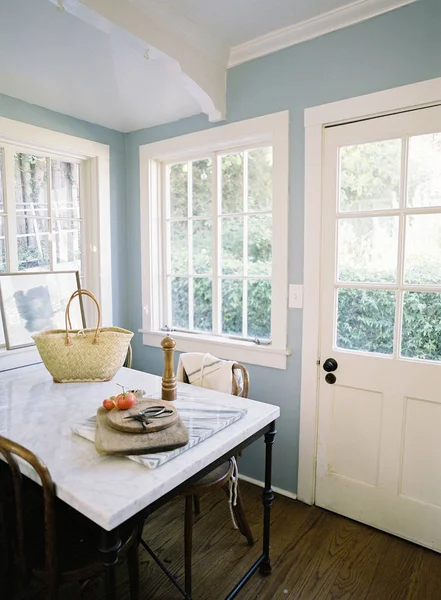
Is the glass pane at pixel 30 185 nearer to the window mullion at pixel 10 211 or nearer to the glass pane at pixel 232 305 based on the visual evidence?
the window mullion at pixel 10 211

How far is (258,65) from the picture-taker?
208cm

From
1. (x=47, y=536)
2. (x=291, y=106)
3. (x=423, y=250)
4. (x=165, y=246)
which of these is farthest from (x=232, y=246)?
(x=47, y=536)

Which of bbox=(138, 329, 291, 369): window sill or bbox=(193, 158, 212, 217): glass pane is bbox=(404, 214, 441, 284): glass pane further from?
bbox=(193, 158, 212, 217): glass pane

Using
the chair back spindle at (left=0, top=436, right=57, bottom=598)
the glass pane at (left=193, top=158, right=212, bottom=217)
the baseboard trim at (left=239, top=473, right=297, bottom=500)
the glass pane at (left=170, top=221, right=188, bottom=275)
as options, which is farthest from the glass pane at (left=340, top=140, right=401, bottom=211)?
the chair back spindle at (left=0, top=436, right=57, bottom=598)

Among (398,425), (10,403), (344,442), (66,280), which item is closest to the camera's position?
(10,403)

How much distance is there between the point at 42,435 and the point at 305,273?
139 centimetres

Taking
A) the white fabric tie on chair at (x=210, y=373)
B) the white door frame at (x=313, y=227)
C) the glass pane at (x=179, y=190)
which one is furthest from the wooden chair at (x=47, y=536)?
the glass pane at (x=179, y=190)

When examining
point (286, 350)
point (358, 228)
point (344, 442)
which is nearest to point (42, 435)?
point (286, 350)

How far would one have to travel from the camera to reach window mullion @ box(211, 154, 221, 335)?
7.92 ft

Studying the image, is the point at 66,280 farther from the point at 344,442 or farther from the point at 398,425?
the point at 398,425

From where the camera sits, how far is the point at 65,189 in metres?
2.55

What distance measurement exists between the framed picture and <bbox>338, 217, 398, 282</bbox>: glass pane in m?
1.57

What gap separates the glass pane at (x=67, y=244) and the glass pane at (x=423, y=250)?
2024 mm

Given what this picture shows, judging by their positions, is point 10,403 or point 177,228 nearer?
point 10,403
